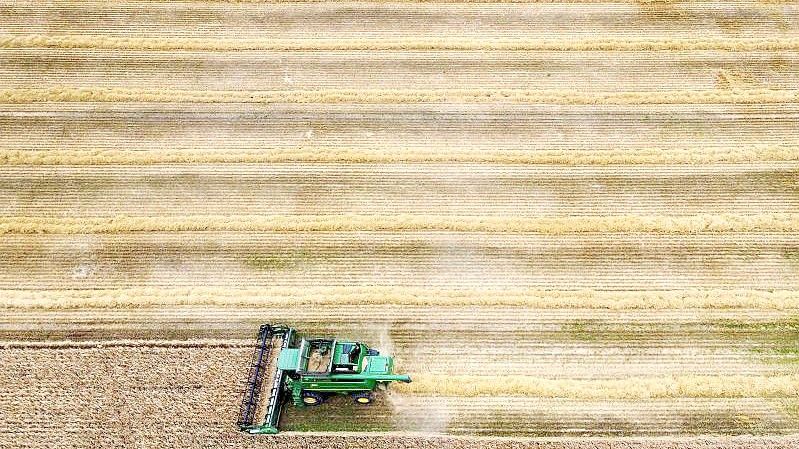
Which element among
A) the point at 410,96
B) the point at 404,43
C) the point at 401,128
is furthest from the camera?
the point at 404,43

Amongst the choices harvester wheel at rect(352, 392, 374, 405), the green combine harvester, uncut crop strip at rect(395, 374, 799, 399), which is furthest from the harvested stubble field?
the green combine harvester

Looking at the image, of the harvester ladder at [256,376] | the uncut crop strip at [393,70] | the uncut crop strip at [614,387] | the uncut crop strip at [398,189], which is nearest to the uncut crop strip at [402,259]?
the uncut crop strip at [398,189]

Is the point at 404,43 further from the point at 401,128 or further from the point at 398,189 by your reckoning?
the point at 398,189

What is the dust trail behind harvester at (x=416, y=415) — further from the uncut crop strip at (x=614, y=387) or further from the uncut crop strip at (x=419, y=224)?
the uncut crop strip at (x=419, y=224)

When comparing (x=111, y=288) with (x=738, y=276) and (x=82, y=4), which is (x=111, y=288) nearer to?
(x=82, y=4)

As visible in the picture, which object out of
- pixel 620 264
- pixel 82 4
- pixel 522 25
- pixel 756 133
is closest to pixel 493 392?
pixel 620 264

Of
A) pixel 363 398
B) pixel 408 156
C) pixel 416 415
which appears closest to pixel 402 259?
pixel 408 156

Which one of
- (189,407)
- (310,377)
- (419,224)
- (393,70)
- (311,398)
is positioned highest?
(393,70)

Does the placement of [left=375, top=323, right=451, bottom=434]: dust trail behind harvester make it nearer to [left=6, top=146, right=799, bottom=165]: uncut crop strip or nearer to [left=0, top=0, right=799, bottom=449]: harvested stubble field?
[left=0, top=0, right=799, bottom=449]: harvested stubble field
